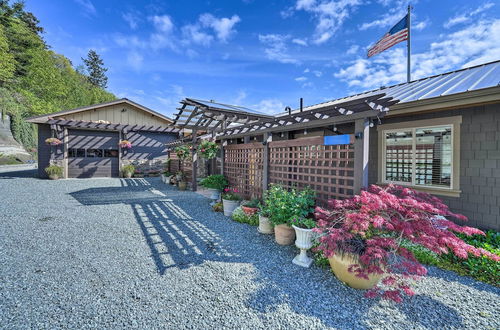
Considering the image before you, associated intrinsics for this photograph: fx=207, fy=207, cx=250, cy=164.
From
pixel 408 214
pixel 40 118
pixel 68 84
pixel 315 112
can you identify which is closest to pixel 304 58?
pixel 315 112

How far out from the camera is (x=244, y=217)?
16.6ft

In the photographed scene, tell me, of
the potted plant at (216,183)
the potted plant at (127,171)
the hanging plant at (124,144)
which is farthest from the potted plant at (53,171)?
the potted plant at (216,183)

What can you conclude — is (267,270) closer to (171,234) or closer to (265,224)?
(265,224)

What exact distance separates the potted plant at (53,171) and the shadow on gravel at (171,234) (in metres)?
6.09

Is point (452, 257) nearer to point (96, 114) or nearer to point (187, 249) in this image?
point (187, 249)

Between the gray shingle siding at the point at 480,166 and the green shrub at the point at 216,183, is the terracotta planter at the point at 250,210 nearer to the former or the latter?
the green shrub at the point at 216,183

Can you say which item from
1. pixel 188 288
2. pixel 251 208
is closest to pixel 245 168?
pixel 251 208

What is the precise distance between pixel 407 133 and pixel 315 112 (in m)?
2.64

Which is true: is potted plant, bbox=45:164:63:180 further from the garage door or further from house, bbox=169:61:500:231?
house, bbox=169:61:500:231

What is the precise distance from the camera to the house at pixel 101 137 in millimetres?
11938

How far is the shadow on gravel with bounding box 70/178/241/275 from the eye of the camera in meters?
3.31

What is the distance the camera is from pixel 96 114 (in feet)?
43.8

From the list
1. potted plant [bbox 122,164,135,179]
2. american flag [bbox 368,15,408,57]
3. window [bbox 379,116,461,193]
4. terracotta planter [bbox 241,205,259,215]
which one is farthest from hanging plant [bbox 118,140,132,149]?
american flag [bbox 368,15,408,57]

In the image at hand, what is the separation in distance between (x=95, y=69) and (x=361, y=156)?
4582cm
